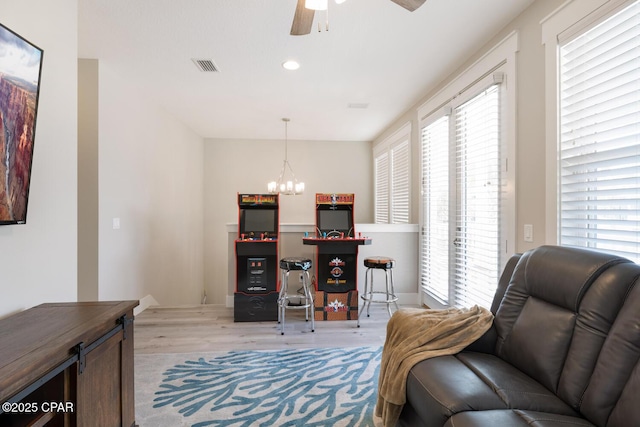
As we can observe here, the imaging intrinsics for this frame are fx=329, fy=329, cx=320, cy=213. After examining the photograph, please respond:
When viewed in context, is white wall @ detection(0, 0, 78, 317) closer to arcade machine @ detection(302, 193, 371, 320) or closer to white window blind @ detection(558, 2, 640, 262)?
arcade machine @ detection(302, 193, 371, 320)

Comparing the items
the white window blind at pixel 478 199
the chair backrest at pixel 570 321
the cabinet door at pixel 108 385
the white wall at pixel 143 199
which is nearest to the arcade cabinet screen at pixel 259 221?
the white wall at pixel 143 199

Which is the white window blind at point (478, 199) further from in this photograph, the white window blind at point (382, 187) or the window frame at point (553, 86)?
the white window blind at point (382, 187)

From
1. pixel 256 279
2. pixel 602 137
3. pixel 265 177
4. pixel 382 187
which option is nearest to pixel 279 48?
pixel 256 279

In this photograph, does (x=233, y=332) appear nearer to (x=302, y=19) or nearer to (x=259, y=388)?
(x=259, y=388)

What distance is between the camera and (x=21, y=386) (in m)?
1.10

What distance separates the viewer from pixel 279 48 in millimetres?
3146

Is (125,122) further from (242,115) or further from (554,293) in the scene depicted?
(554,293)

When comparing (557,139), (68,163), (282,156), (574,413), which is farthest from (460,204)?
(282,156)

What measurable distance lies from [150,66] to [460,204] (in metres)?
3.66

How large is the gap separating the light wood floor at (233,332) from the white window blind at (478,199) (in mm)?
1094

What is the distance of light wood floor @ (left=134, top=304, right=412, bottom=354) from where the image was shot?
10.7ft

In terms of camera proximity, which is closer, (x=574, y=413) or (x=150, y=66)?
(x=574, y=413)

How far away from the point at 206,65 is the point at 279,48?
900mm

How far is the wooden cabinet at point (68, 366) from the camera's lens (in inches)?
46.1
